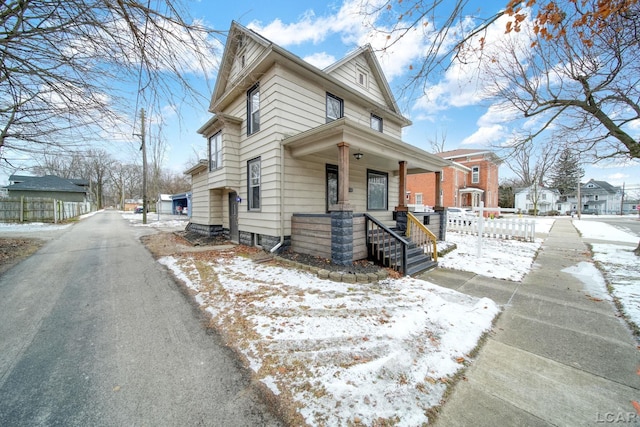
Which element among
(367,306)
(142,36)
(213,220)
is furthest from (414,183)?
(142,36)

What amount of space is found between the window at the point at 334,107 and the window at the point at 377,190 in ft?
8.19

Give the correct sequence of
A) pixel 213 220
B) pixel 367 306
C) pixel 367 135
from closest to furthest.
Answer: pixel 367 306 < pixel 367 135 < pixel 213 220

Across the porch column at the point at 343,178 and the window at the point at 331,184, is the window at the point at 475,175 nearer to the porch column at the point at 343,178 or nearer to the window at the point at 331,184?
the window at the point at 331,184

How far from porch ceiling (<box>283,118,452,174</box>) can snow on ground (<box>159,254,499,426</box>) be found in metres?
3.26

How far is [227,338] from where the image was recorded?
9.36 feet

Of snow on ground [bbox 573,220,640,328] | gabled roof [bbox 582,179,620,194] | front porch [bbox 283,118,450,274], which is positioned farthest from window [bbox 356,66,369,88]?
gabled roof [bbox 582,179,620,194]

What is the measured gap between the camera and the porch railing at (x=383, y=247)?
544 centimetres

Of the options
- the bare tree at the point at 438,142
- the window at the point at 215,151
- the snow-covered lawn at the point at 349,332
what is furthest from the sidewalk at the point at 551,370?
the bare tree at the point at 438,142

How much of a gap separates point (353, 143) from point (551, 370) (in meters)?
4.84

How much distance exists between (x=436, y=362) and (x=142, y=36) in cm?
492

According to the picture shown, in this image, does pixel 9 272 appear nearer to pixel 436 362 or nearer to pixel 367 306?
pixel 367 306

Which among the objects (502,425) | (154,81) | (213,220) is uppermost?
(154,81)

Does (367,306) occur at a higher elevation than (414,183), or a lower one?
lower

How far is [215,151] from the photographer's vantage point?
9.44m
